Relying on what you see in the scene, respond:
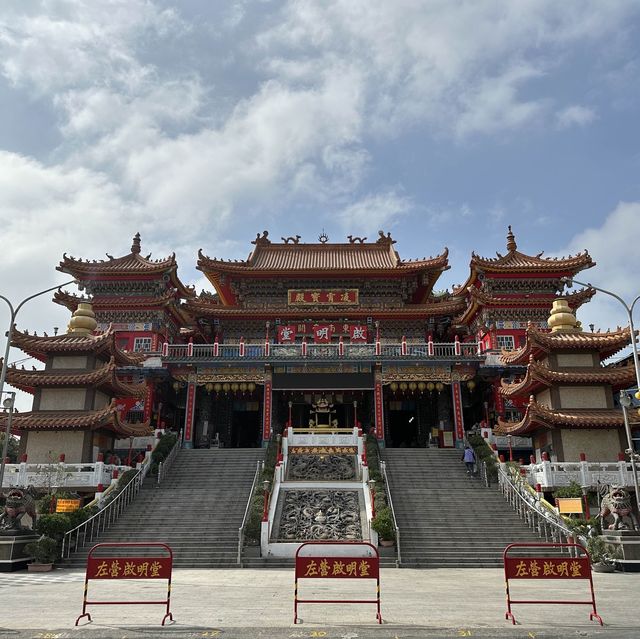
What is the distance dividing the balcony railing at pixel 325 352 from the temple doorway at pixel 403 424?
4540 mm

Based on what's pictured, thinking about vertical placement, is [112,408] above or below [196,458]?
above

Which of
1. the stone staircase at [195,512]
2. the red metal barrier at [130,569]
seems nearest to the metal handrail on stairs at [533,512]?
the stone staircase at [195,512]

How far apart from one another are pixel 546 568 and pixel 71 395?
2008 cm

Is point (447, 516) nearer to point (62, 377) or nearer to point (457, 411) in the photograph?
point (457, 411)

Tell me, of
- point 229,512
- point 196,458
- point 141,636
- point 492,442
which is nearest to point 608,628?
point 141,636

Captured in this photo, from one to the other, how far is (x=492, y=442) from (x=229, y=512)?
12722mm

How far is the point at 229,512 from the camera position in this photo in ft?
62.7

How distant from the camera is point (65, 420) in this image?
2191cm

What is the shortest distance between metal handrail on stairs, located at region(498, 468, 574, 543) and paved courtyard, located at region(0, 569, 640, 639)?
267 centimetres

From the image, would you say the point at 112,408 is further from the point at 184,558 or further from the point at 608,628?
the point at 608,628

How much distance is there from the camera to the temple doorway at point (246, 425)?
34.6m

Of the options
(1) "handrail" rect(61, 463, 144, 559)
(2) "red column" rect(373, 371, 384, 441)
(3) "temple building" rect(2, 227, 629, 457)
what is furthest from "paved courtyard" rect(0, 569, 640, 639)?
(3) "temple building" rect(2, 227, 629, 457)

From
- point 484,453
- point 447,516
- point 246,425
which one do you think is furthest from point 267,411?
point 447,516

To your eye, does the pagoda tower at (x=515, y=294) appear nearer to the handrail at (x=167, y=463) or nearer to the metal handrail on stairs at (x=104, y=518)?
the handrail at (x=167, y=463)
